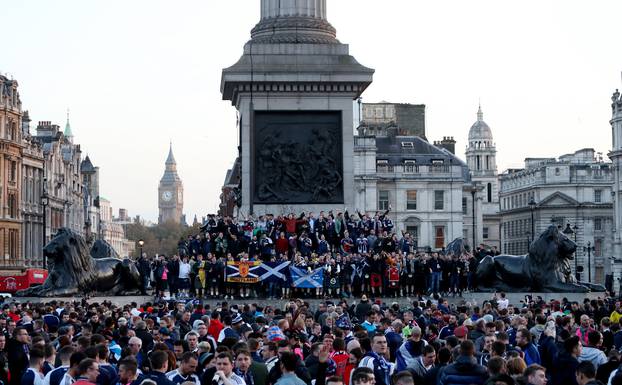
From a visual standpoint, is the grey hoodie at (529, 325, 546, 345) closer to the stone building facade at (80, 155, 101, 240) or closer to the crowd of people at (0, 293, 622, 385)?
the crowd of people at (0, 293, 622, 385)

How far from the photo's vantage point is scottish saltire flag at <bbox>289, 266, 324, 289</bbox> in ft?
137

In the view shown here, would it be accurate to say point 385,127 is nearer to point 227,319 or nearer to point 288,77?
point 288,77

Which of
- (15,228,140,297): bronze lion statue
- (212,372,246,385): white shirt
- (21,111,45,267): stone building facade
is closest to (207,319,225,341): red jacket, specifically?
(212,372,246,385): white shirt

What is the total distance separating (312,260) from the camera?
42125mm

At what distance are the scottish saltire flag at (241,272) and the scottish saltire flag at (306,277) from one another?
4.01 feet

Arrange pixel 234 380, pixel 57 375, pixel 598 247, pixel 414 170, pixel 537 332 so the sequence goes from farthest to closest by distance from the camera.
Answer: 1. pixel 598 247
2. pixel 414 170
3. pixel 537 332
4. pixel 57 375
5. pixel 234 380

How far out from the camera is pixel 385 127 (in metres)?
130

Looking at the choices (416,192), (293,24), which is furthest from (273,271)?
(416,192)

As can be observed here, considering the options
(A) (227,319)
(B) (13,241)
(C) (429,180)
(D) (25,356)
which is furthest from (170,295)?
(C) (429,180)

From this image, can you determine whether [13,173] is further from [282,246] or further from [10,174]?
[282,246]

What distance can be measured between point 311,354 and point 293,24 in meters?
32.6

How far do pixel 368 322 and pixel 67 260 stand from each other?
18.8 m

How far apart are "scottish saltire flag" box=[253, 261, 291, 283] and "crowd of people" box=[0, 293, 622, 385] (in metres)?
17.2

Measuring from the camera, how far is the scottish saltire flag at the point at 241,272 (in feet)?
138
